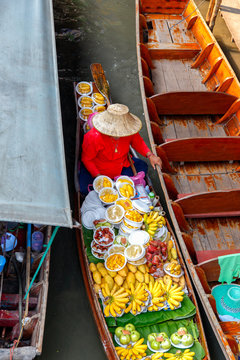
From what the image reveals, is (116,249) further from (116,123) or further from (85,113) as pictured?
(85,113)

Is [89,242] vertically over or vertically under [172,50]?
under

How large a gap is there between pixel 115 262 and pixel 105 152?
5.67ft

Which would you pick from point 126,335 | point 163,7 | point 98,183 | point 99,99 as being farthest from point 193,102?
point 126,335

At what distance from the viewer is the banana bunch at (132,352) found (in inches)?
165


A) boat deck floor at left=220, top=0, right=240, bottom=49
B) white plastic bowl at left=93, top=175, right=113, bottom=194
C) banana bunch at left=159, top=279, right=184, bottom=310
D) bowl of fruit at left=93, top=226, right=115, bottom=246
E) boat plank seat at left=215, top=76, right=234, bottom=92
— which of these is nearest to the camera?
banana bunch at left=159, top=279, right=184, bottom=310

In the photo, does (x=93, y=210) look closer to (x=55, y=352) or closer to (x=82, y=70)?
(x=55, y=352)

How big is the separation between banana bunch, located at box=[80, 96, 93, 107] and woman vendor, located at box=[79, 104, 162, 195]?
1.47m

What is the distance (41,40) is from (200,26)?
4379mm

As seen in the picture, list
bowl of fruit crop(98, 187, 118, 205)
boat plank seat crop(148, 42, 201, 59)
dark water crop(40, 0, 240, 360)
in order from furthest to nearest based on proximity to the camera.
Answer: boat plank seat crop(148, 42, 201, 59) < bowl of fruit crop(98, 187, 118, 205) < dark water crop(40, 0, 240, 360)

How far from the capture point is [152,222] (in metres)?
5.16

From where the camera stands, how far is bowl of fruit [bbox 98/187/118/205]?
529 cm

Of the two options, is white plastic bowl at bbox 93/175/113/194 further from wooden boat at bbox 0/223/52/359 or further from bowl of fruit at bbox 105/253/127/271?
bowl of fruit at bbox 105/253/127/271

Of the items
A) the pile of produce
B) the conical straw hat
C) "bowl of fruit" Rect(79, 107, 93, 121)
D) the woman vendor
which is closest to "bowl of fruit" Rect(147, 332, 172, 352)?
the pile of produce

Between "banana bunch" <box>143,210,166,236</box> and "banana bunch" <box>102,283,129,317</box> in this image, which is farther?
"banana bunch" <box>143,210,166,236</box>
